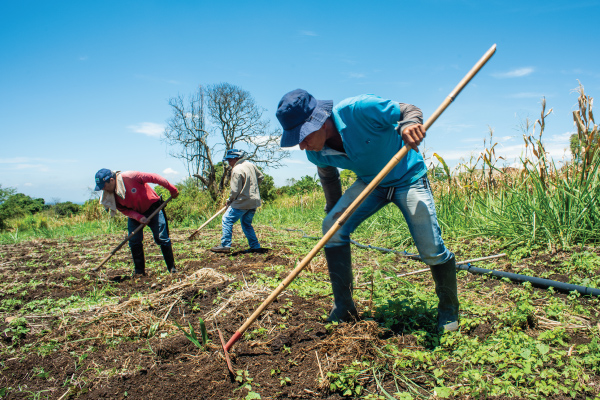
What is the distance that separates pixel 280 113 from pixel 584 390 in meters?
2.11

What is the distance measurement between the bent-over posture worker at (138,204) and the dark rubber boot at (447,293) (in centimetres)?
347

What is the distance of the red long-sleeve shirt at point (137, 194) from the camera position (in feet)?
15.4

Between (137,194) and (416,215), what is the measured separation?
12.1 ft

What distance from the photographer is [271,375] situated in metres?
2.20

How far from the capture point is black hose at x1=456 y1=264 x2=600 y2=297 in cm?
285

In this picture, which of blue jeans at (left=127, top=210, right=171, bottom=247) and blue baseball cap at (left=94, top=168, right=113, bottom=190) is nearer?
blue baseball cap at (left=94, top=168, right=113, bottom=190)

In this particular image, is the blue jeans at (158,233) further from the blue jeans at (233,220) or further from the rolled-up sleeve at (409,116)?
the rolled-up sleeve at (409,116)

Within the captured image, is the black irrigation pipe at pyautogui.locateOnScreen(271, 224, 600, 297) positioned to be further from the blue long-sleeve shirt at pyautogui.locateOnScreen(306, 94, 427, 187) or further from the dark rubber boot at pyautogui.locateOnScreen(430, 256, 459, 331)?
the blue long-sleeve shirt at pyautogui.locateOnScreen(306, 94, 427, 187)

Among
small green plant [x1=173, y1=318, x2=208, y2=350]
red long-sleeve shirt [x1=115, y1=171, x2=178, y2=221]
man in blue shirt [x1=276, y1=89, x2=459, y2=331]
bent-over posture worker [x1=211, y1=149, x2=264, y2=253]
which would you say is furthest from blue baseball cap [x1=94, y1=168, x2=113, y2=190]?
man in blue shirt [x1=276, y1=89, x2=459, y2=331]


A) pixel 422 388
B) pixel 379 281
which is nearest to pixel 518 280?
pixel 379 281

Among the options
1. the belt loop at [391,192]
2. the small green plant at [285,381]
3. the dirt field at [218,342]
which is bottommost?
the small green plant at [285,381]

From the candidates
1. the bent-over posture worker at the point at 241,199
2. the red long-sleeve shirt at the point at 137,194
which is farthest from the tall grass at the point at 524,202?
the red long-sleeve shirt at the point at 137,194

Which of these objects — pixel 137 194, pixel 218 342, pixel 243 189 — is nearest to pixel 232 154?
pixel 243 189

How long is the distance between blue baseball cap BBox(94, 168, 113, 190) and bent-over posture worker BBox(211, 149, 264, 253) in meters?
2.02
